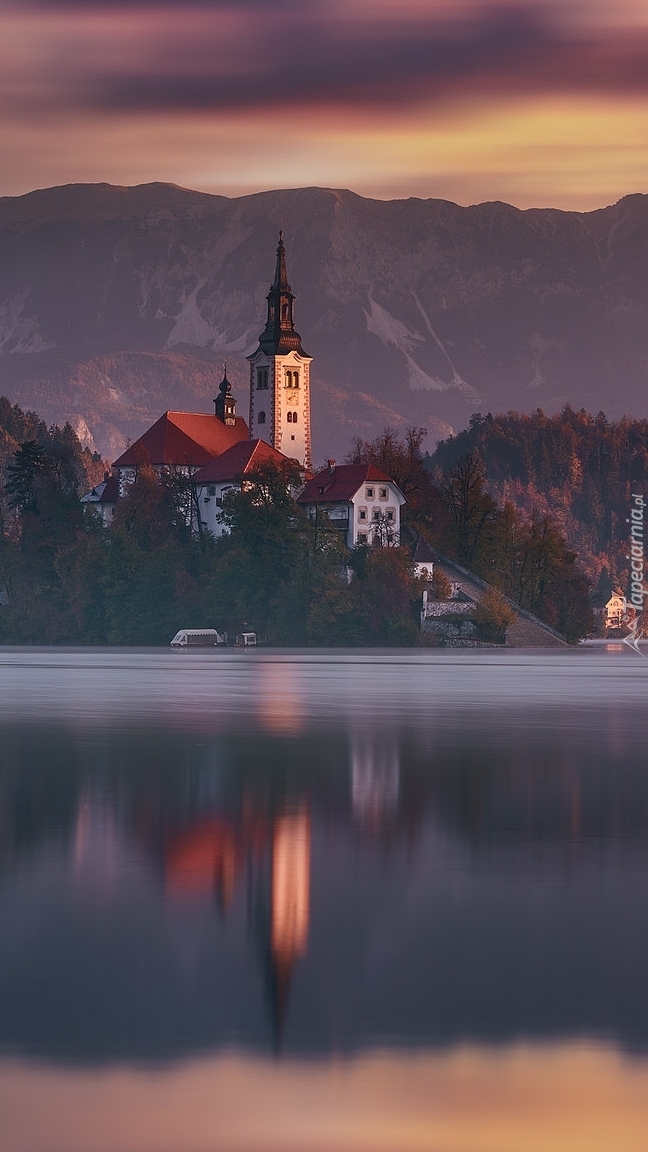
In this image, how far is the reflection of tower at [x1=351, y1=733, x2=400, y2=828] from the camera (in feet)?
98.4

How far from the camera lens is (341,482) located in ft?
538

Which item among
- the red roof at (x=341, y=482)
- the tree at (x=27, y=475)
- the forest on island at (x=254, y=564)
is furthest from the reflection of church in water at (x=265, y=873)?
the tree at (x=27, y=475)

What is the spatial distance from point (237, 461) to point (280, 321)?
28.4 m

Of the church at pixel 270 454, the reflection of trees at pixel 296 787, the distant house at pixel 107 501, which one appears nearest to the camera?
the reflection of trees at pixel 296 787

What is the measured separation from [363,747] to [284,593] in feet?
344

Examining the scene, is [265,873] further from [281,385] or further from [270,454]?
[281,385]

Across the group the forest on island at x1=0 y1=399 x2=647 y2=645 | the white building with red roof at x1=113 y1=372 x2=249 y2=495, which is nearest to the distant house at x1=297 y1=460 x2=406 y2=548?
the forest on island at x1=0 y1=399 x2=647 y2=645

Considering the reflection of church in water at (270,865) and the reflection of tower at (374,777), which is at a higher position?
the reflection of church in water at (270,865)

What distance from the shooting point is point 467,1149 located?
12.4 m

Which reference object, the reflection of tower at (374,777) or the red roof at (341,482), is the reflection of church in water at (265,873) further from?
the red roof at (341,482)

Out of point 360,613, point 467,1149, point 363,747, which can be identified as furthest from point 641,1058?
point 360,613

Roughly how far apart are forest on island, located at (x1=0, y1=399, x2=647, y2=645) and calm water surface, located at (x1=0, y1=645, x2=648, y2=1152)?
353 ft

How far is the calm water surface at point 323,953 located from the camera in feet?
43.1

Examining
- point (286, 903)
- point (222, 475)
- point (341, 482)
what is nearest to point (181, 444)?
point (222, 475)
